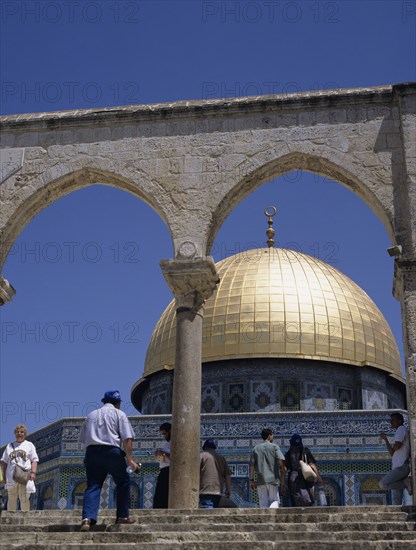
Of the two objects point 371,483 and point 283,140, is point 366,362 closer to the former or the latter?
point 371,483

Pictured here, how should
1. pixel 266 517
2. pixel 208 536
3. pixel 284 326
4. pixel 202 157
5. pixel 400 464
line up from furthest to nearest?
pixel 284 326
pixel 202 157
pixel 400 464
pixel 266 517
pixel 208 536

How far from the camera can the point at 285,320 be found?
25.2 m

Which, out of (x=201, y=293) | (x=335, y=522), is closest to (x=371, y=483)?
(x=201, y=293)

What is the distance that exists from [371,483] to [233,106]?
13.0 metres

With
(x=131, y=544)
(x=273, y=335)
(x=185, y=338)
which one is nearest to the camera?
(x=131, y=544)

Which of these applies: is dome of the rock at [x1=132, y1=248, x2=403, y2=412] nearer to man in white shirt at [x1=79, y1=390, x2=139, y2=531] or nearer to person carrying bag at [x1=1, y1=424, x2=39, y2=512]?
person carrying bag at [x1=1, y1=424, x2=39, y2=512]

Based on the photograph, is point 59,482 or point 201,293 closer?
point 201,293

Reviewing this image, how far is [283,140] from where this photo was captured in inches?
461

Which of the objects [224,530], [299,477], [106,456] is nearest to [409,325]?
[299,477]

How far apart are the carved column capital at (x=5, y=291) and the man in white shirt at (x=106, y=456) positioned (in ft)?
14.0

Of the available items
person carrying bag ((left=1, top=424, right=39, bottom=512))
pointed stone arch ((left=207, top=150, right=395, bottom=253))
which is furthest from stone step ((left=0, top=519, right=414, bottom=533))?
pointed stone arch ((left=207, top=150, right=395, bottom=253))

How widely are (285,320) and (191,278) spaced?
14259mm

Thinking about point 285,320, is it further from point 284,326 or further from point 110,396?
point 110,396

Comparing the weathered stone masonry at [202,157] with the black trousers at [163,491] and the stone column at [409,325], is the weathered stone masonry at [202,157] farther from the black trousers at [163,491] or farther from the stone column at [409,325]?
the black trousers at [163,491]
